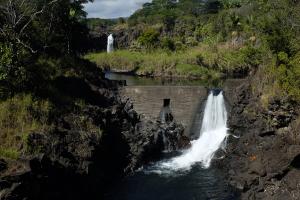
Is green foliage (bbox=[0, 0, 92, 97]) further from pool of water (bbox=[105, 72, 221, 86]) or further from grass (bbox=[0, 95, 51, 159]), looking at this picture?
pool of water (bbox=[105, 72, 221, 86])

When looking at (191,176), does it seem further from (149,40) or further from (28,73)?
(149,40)

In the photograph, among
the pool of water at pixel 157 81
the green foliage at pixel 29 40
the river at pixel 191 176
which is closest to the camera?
the river at pixel 191 176

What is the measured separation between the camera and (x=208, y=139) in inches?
1131

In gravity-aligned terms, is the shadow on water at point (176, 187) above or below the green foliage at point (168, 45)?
below

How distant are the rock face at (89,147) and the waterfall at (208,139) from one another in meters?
1.11

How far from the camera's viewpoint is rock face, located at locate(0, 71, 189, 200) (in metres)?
17.5

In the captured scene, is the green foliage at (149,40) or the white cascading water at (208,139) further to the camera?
the green foliage at (149,40)

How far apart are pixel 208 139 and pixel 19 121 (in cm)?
1233

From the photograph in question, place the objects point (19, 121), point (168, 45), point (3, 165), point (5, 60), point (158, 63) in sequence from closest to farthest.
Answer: point (3, 165) < point (19, 121) < point (5, 60) < point (158, 63) < point (168, 45)

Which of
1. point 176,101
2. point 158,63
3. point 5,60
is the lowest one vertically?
point 176,101

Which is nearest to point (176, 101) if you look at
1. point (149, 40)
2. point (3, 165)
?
point (3, 165)

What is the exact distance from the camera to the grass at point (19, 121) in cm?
1880

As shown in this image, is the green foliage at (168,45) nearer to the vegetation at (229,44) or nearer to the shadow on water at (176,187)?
the vegetation at (229,44)

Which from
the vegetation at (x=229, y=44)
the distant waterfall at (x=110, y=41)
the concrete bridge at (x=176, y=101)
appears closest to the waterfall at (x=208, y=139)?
the concrete bridge at (x=176, y=101)
